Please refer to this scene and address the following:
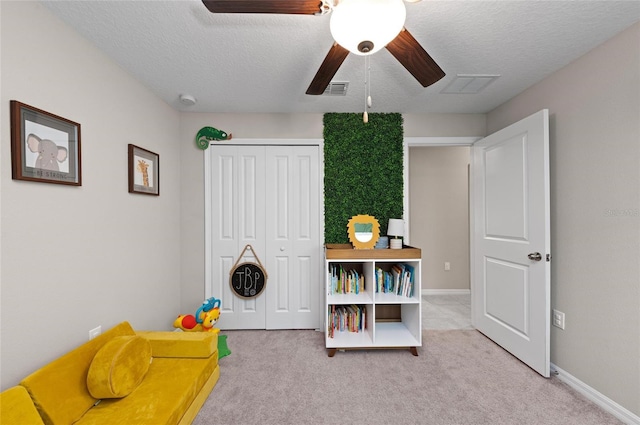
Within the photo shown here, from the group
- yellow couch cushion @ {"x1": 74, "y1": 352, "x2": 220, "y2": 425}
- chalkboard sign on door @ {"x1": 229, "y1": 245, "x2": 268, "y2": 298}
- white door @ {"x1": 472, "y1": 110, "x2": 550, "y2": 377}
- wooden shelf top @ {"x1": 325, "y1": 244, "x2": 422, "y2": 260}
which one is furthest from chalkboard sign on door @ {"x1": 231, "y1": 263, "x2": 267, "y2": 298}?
white door @ {"x1": 472, "y1": 110, "x2": 550, "y2": 377}

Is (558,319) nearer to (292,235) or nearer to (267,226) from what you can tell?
(292,235)

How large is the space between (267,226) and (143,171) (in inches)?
49.3

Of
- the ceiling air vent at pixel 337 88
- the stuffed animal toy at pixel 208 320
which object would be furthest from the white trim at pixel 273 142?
the stuffed animal toy at pixel 208 320

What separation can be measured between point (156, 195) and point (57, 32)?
1302 millimetres

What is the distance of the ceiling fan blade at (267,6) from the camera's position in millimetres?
1051

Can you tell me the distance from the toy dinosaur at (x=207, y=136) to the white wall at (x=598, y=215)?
2.99 metres

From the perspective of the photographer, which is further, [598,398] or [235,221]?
[235,221]

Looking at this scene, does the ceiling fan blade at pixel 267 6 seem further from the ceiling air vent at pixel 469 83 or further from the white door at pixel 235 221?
the white door at pixel 235 221

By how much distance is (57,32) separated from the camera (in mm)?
1541

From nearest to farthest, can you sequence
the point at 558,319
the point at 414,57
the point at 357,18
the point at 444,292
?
the point at 357,18 < the point at 414,57 < the point at 558,319 < the point at 444,292

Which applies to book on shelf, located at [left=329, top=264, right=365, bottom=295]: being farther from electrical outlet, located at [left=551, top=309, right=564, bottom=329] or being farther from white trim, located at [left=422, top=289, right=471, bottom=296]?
white trim, located at [left=422, top=289, right=471, bottom=296]

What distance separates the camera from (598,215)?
71.9 inches

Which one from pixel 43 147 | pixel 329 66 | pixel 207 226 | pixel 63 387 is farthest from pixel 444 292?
pixel 43 147

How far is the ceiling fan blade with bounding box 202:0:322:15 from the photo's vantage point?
1051 mm
